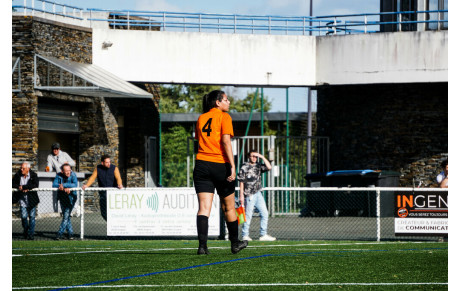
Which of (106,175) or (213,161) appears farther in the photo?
(106,175)

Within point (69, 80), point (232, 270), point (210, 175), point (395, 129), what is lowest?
point (232, 270)

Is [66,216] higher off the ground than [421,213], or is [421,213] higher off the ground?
[421,213]

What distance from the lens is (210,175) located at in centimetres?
980

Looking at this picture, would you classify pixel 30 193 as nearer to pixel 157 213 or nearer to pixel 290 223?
pixel 157 213

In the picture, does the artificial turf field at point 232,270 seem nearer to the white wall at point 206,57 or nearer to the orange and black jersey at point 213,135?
the orange and black jersey at point 213,135

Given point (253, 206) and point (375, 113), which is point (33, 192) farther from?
point (375, 113)

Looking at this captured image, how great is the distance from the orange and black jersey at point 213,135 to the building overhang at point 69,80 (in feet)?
46.3

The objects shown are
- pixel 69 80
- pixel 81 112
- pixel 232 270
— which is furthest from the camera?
pixel 81 112

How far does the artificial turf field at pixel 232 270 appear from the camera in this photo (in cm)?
740

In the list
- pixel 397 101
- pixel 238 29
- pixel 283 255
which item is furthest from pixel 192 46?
pixel 283 255

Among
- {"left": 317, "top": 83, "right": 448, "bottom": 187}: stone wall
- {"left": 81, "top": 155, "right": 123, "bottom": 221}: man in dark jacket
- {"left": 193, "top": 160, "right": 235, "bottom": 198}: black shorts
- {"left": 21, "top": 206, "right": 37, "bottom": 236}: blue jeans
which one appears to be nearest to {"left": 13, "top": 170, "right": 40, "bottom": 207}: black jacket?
{"left": 21, "top": 206, "right": 37, "bottom": 236}: blue jeans

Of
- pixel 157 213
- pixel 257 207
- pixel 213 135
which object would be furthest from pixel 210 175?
pixel 157 213

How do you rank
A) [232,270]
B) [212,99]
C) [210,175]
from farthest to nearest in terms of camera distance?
[212,99] → [210,175] → [232,270]

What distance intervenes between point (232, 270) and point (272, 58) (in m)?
20.1
